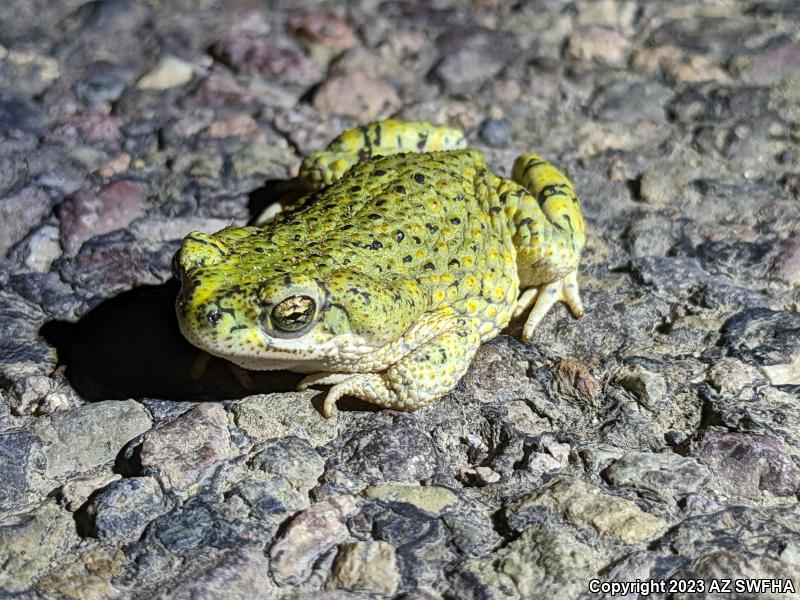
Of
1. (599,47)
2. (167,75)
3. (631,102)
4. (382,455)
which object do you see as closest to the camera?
(382,455)

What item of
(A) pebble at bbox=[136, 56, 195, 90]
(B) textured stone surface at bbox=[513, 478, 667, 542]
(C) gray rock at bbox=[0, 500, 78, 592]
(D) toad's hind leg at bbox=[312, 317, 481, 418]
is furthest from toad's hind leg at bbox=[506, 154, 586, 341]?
(A) pebble at bbox=[136, 56, 195, 90]

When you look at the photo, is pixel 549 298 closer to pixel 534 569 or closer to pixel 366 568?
pixel 534 569

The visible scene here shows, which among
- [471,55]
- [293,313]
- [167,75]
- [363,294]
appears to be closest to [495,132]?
[471,55]

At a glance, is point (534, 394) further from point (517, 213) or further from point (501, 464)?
point (517, 213)

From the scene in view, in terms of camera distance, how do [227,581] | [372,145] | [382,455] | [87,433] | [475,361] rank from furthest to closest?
1. [372,145]
2. [475,361]
3. [87,433]
4. [382,455]
5. [227,581]

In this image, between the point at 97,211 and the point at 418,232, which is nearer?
the point at 418,232

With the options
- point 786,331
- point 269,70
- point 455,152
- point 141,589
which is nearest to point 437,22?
point 269,70

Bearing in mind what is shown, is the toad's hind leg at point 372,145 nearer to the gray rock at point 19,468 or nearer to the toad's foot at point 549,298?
the toad's foot at point 549,298
